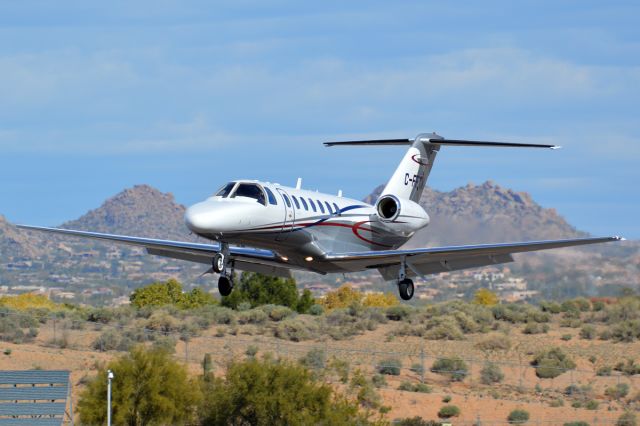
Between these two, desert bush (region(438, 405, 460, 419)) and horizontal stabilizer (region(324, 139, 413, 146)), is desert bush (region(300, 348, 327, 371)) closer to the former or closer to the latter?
desert bush (region(438, 405, 460, 419))

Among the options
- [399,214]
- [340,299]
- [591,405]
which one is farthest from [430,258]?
[340,299]

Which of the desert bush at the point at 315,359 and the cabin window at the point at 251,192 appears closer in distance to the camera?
the cabin window at the point at 251,192

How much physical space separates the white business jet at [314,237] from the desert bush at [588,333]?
27.8 m

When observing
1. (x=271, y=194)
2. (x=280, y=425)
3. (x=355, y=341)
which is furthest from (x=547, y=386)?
(x=271, y=194)

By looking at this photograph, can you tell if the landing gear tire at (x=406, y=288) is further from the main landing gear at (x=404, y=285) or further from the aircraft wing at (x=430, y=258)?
the aircraft wing at (x=430, y=258)

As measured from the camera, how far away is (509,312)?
6856cm

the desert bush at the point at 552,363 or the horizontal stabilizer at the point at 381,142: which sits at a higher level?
the horizontal stabilizer at the point at 381,142

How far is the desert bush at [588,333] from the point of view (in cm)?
6254

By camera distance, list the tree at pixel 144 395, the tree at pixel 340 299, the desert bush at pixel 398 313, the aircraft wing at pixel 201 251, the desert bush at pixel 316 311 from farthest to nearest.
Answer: the tree at pixel 340 299 < the desert bush at pixel 316 311 < the desert bush at pixel 398 313 < the tree at pixel 144 395 < the aircraft wing at pixel 201 251

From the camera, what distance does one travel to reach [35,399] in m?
39.5

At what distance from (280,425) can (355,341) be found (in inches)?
874

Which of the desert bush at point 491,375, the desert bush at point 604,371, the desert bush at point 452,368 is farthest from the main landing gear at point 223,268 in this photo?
the desert bush at point 604,371

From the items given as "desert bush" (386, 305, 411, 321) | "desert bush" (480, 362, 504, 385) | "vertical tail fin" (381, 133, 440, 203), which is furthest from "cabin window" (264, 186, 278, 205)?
"desert bush" (386, 305, 411, 321)

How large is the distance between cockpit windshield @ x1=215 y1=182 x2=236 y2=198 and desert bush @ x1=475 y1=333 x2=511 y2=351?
31929mm
